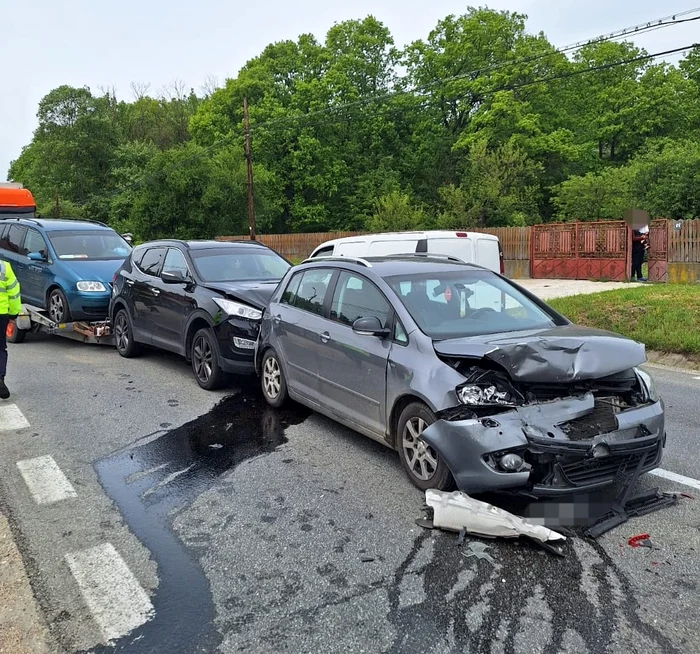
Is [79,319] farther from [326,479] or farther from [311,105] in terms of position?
[311,105]

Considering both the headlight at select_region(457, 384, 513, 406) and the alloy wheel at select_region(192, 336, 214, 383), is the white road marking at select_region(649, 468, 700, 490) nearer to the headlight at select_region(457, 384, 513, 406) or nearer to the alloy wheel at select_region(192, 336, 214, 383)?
the headlight at select_region(457, 384, 513, 406)

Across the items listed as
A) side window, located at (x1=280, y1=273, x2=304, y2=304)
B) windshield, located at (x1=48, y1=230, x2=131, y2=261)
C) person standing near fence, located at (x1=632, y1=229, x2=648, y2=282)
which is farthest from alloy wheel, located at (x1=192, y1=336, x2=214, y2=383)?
person standing near fence, located at (x1=632, y1=229, x2=648, y2=282)

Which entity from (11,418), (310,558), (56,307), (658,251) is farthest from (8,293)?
(658,251)

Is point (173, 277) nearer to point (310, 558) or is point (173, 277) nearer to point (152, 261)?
point (152, 261)

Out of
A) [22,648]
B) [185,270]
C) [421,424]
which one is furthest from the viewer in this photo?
[185,270]

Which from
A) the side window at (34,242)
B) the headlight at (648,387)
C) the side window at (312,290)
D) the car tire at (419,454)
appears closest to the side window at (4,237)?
the side window at (34,242)

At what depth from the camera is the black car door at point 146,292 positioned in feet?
30.3

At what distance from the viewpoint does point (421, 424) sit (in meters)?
4.59

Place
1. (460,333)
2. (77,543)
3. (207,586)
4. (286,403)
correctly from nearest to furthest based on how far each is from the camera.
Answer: (207,586)
(77,543)
(460,333)
(286,403)

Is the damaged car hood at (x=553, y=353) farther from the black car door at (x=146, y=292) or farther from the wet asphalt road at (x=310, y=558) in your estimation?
the black car door at (x=146, y=292)

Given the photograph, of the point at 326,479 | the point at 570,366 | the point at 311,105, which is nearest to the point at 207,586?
the point at 326,479

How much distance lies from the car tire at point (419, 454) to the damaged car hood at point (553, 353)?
46 centimetres

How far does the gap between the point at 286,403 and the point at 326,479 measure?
1.94 metres

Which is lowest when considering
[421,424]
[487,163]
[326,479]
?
[326,479]
